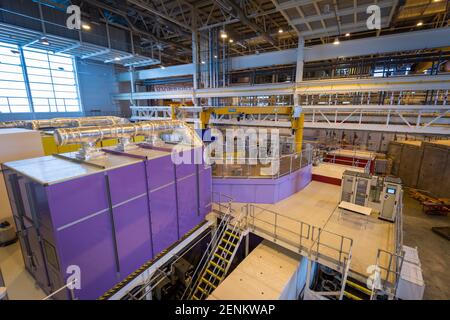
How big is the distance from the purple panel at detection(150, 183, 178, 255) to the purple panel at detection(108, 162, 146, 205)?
0.56 metres

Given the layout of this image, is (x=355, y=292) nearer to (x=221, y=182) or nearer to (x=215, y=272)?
(x=215, y=272)

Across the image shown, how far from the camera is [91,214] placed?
454 cm

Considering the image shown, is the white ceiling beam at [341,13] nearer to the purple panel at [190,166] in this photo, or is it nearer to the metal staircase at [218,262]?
the purple panel at [190,166]

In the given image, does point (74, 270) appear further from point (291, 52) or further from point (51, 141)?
point (291, 52)

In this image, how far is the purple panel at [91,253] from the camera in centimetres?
413

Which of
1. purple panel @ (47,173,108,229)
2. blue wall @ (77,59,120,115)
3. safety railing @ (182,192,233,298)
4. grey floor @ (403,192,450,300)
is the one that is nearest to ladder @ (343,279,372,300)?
grey floor @ (403,192,450,300)

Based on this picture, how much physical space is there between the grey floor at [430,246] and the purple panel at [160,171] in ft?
30.7

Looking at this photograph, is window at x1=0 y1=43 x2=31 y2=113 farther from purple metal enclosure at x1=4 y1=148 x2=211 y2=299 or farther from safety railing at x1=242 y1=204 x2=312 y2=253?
safety railing at x1=242 y1=204 x2=312 y2=253

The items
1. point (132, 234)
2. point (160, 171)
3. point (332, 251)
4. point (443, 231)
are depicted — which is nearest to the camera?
point (132, 234)

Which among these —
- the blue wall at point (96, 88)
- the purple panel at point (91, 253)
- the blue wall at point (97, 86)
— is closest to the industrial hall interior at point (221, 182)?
the purple panel at point (91, 253)

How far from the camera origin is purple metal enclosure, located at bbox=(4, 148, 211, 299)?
4.08 metres

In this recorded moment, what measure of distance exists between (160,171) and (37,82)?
21.1m

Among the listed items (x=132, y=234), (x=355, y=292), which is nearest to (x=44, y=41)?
(x=132, y=234)
